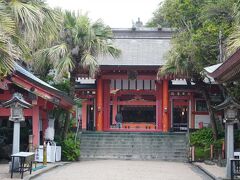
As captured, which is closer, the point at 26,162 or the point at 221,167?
the point at 26,162

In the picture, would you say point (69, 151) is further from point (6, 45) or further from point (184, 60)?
point (6, 45)

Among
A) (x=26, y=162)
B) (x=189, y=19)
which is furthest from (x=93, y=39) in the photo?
(x=26, y=162)

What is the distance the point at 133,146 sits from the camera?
30562mm

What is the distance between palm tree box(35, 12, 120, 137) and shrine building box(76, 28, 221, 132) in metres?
7.28

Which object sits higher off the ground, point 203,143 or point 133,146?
point 203,143

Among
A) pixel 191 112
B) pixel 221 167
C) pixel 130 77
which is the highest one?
pixel 130 77

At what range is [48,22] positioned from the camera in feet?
54.1

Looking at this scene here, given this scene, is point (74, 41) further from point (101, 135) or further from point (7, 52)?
point (7, 52)

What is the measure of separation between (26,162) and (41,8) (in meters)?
4.98

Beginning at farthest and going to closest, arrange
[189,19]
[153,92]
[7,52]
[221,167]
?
1. [153,92]
2. [189,19]
3. [221,167]
4. [7,52]

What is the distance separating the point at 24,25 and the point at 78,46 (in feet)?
36.5

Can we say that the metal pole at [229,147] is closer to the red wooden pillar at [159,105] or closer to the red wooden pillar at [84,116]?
the red wooden pillar at [159,105]

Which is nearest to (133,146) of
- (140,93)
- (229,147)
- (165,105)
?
(165,105)

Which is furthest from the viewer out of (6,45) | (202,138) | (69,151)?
(202,138)
